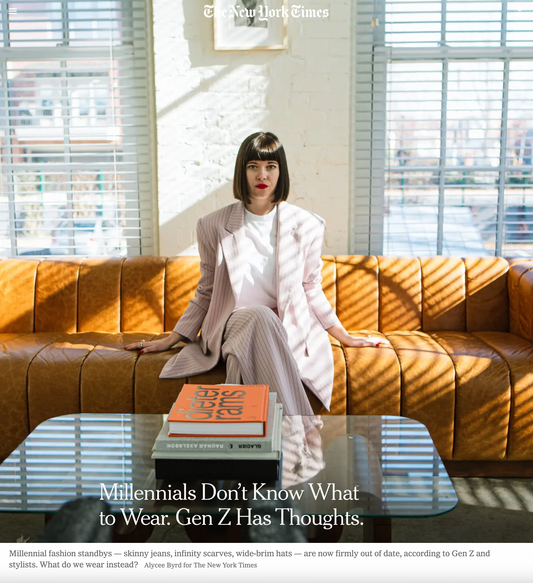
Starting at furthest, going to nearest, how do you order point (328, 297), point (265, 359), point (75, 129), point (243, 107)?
point (75, 129) → point (243, 107) → point (328, 297) → point (265, 359)

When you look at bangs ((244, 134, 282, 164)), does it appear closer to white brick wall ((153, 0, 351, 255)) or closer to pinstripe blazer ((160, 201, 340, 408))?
pinstripe blazer ((160, 201, 340, 408))

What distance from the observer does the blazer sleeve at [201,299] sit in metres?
2.54

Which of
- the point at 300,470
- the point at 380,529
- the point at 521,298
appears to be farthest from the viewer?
the point at 521,298

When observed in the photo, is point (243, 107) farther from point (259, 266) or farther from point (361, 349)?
point (361, 349)

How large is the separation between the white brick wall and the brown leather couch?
40 centimetres

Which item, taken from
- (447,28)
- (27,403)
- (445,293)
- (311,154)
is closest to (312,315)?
(445,293)

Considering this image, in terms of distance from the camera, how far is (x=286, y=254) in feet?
8.25

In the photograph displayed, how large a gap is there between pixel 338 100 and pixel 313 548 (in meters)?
2.32

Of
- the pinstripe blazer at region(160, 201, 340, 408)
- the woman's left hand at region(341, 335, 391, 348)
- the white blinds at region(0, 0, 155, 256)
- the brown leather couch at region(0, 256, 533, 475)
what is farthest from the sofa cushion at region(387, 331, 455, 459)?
the white blinds at region(0, 0, 155, 256)

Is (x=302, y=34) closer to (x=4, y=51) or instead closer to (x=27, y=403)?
(x=4, y=51)

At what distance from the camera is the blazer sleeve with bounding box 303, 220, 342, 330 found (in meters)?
2.57

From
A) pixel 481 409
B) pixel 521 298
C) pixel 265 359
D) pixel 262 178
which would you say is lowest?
pixel 481 409

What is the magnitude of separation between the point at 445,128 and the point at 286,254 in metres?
1.26

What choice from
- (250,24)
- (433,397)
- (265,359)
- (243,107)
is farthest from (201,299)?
(250,24)
